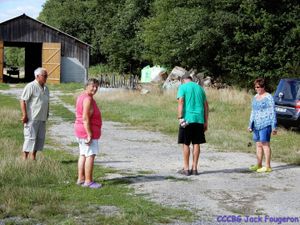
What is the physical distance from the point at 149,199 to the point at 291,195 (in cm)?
208

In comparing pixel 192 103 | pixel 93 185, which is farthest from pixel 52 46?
pixel 93 185

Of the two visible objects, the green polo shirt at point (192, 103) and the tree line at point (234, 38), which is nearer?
the green polo shirt at point (192, 103)

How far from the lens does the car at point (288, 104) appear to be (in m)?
13.5

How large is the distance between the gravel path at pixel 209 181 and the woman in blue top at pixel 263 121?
0.30 meters

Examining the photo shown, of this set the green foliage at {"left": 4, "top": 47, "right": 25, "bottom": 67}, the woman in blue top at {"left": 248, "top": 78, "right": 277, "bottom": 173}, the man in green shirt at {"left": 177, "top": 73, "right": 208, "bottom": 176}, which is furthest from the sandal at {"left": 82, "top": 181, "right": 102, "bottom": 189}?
the green foliage at {"left": 4, "top": 47, "right": 25, "bottom": 67}

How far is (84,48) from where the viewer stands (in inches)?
1561

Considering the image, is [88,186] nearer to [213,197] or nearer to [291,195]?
[213,197]

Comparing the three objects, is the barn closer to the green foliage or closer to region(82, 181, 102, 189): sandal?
region(82, 181, 102, 189): sandal

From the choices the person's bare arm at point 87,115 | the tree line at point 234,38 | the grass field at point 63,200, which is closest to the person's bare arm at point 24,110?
the grass field at point 63,200

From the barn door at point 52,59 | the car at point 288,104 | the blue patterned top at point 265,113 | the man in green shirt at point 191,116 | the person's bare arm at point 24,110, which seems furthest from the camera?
the barn door at point 52,59

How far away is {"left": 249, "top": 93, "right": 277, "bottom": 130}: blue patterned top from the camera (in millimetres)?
8742

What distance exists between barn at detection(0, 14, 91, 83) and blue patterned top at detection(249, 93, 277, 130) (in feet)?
102

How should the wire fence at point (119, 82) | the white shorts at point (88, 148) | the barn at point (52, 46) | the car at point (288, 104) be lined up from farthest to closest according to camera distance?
the barn at point (52, 46) → the wire fence at point (119, 82) → the car at point (288, 104) → the white shorts at point (88, 148)

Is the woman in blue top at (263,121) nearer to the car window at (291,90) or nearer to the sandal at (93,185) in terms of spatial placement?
the sandal at (93,185)
